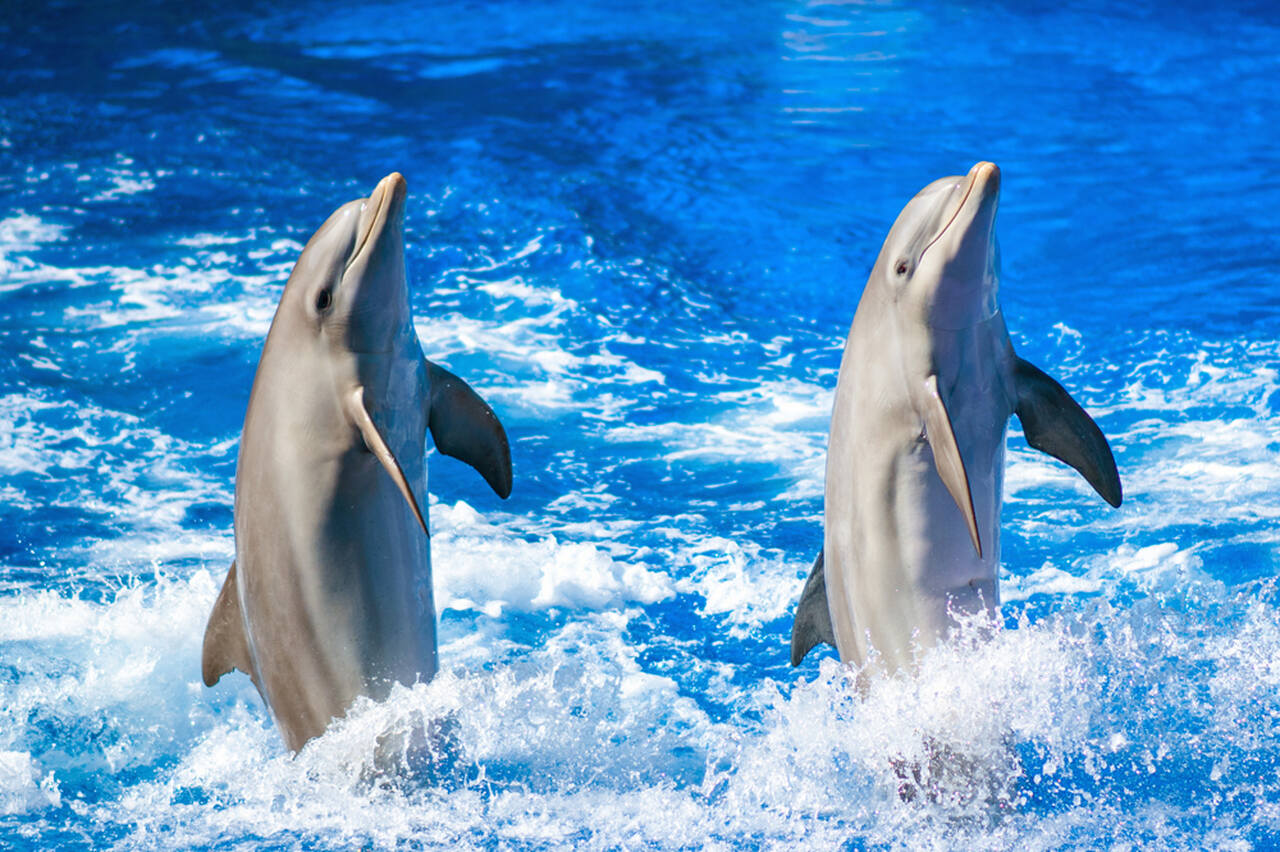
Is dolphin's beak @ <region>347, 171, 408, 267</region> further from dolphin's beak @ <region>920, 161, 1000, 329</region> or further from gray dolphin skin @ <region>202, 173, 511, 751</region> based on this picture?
dolphin's beak @ <region>920, 161, 1000, 329</region>

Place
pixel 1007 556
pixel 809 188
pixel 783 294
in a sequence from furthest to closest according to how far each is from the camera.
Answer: pixel 809 188 < pixel 783 294 < pixel 1007 556

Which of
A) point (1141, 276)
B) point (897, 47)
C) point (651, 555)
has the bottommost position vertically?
point (651, 555)

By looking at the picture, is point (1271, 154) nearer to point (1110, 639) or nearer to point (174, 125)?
point (1110, 639)

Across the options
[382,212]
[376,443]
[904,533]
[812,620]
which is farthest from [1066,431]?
[382,212]

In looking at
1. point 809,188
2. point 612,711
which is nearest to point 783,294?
point 809,188

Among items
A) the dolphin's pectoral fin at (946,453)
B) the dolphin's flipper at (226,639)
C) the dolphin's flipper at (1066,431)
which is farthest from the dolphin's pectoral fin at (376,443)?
the dolphin's flipper at (1066,431)

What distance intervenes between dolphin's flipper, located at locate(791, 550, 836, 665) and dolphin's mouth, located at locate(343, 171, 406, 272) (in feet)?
6.67

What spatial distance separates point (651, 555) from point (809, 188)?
264 inches

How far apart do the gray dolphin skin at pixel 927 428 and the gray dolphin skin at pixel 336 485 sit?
1564 millimetres

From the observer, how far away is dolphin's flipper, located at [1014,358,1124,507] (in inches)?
195

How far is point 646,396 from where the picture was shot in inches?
394

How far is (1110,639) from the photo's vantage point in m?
5.53

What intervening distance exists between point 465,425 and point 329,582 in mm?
769

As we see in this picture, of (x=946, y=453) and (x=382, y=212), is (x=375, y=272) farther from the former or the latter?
(x=946, y=453)
